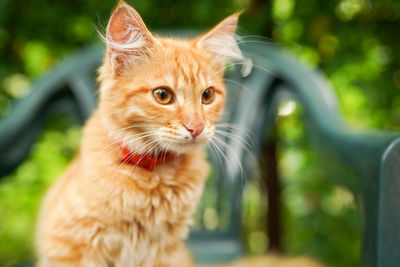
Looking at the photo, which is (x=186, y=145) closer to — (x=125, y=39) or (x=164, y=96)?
(x=164, y=96)

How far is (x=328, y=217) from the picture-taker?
1722 mm

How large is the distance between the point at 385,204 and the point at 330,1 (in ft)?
2.94

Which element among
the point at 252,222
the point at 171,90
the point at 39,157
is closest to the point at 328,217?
the point at 252,222

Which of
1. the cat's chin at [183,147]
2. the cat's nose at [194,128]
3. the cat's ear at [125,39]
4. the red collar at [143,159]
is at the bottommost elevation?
the red collar at [143,159]

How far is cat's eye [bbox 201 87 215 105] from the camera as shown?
2.65ft

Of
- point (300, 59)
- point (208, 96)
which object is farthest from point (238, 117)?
point (208, 96)

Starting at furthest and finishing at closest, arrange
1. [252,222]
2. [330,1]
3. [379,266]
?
[252,222] < [330,1] < [379,266]

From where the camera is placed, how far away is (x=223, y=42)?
0.79 metres

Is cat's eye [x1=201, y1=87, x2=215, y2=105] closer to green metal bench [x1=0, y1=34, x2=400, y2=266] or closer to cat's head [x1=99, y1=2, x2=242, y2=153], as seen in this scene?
cat's head [x1=99, y1=2, x2=242, y2=153]

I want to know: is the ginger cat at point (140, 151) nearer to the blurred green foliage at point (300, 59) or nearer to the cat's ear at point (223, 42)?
the cat's ear at point (223, 42)

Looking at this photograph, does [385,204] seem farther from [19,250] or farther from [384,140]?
[19,250]

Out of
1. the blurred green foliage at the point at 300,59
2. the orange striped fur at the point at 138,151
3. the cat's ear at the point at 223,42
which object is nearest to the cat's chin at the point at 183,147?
the orange striped fur at the point at 138,151

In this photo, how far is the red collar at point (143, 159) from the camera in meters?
0.80

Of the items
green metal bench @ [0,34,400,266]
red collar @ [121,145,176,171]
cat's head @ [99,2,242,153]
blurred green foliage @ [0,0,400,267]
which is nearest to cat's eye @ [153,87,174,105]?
cat's head @ [99,2,242,153]
